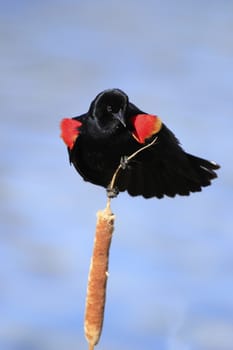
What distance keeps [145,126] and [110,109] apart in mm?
414

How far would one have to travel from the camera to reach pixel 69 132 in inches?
290

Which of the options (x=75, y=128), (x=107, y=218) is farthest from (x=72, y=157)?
(x=107, y=218)

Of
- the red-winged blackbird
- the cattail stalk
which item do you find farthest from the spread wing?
the cattail stalk

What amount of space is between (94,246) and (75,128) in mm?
3664

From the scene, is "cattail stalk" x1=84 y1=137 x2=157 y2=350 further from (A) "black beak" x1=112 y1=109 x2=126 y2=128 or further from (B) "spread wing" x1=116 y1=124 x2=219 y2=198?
(B) "spread wing" x1=116 y1=124 x2=219 y2=198

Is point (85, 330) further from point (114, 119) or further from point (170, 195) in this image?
point (170, 195)

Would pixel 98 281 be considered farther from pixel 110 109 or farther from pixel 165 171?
pixel 165 171

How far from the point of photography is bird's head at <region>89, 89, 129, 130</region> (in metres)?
7.04

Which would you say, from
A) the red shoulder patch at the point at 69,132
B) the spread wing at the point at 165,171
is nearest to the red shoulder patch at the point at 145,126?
the spread wing at the point at 165,171

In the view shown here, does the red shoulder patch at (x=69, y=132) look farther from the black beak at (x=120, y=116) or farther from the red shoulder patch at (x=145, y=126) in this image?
the red shoulder patch at (x=145, y=126)

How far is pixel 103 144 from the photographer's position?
24.0 ft

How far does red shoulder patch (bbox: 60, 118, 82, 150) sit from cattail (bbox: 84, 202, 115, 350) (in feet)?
11.4

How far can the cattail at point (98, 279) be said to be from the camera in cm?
362

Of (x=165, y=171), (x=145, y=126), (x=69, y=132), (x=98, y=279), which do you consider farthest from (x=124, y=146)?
(x=98, y=279)
